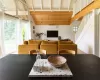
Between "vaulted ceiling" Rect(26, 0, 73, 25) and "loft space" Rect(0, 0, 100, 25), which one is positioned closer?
"loft space" Rect(0, 0, 100, 25)

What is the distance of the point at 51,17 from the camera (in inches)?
449

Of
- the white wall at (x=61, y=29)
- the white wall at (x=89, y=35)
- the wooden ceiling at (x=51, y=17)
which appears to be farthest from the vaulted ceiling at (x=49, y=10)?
the white wall at (x=89, y=35)

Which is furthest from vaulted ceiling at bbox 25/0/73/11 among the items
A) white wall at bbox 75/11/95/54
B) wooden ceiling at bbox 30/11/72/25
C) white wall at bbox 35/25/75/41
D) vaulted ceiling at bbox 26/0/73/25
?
white wall at bbox 75/11/95/54

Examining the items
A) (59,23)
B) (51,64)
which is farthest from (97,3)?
(59,23)

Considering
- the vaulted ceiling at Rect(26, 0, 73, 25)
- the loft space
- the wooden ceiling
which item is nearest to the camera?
the loft space

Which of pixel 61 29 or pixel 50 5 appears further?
pixel 61 29

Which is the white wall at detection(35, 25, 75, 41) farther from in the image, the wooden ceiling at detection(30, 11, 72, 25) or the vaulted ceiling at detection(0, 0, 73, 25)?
the vaulted ceiling at detection(0, 0, 73, 25)

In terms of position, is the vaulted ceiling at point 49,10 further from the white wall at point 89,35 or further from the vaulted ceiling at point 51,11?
the white wall at point 89,35

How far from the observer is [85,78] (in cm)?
156

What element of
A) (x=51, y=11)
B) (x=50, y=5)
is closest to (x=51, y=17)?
(x=51, y=11)

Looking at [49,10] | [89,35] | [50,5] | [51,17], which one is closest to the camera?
[89,35]

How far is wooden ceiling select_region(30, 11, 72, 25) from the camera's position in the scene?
35.2ft

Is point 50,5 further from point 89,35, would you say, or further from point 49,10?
point 89,35

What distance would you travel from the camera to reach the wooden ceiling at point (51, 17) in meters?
10.7
